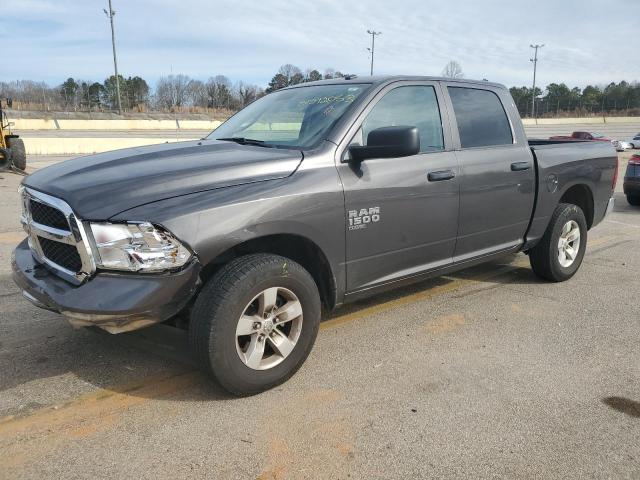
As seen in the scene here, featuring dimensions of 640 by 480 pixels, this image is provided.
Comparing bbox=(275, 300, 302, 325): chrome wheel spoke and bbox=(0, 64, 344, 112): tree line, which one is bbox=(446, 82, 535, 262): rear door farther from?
bbox=(0, 64, 344, 112): tree line

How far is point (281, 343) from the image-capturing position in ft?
10.6

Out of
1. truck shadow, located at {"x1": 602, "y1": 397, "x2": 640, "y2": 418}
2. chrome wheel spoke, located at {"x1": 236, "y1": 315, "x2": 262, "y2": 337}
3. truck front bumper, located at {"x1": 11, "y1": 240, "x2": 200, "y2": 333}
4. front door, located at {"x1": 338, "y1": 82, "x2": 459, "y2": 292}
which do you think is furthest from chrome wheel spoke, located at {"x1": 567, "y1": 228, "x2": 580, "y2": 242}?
truck front bumper, located at {"x1": 11, "y1": 240, "x2": 200, "y2": 333}

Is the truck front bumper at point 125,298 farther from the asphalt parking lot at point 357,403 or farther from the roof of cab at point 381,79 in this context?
the roof of cab at point 381,79

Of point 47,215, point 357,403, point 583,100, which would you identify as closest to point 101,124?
point 47,215

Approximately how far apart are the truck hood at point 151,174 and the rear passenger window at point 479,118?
1667 mm

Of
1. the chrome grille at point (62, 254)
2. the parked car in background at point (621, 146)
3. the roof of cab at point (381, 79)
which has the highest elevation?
the roof of cab at point (381, 79)

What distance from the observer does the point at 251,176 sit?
314cm

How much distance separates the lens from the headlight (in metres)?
2.72

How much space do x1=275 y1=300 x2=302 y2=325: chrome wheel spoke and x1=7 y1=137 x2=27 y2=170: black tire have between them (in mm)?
15491

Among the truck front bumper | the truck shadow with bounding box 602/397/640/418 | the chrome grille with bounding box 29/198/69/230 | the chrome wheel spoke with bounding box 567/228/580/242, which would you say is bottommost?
the truck shadow with bounding box 602/397/640/418

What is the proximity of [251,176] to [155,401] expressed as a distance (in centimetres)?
140

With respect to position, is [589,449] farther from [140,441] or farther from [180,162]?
[180,162]

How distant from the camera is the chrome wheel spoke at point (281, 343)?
10.5 ft

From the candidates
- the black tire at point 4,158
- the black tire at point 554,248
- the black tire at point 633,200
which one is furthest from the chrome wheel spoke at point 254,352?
the black tire at point 4,158
